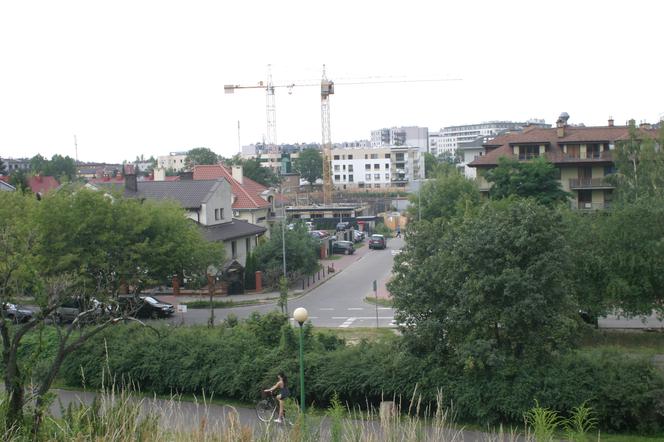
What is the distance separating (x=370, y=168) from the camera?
14925 cm

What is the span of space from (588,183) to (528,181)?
28.7 feet

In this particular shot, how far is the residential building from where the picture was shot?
2115 inches

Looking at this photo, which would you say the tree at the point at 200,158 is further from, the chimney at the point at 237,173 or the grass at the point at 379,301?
the grass at the point at 379,301

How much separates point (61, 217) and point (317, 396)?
15.8m

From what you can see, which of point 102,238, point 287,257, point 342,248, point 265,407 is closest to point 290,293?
point 287,257

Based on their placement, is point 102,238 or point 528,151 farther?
point 528,151

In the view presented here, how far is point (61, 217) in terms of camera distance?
30.6 meters

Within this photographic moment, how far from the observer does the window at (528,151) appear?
56188 mm

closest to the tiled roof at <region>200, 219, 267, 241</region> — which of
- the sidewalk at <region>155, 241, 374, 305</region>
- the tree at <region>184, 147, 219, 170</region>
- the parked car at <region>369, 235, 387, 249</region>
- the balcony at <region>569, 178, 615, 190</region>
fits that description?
the sidewalk at <region>155, 241, 374, 305</region>

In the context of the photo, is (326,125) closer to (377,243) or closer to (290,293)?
(377,243)

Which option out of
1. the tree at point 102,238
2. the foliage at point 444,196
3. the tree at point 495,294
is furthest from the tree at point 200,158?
the tree at point 495,294

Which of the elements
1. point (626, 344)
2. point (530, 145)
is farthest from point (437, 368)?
point (530, 145)

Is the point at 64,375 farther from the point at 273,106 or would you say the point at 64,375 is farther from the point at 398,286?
the point at 273,106

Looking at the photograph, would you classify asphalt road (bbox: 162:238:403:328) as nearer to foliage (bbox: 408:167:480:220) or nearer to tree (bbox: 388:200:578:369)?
foliage (bbox: 408:167:480:220)
